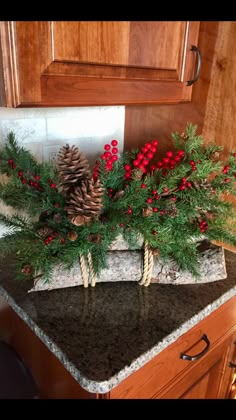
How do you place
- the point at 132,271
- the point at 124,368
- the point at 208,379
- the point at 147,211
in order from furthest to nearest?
Answer: 1. the point at 208,379
2. the point at 132,271
3. the point at 147,211
4. the point at 124,368

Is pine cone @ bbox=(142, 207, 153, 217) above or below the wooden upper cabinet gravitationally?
below

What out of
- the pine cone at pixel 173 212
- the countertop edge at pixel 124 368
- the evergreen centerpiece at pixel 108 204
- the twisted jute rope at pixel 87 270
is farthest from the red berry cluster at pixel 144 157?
the countertop edge at pixel 124 368

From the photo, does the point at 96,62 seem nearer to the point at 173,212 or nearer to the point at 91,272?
the point at 173,212

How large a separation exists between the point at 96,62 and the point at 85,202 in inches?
10.8

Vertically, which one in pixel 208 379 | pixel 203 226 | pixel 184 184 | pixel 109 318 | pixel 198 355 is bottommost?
pixel 208 379

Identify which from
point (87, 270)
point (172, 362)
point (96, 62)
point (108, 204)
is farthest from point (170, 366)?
point (96, 62)

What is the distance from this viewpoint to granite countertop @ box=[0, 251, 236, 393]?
1.70 feet

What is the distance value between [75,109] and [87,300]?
1.92 feet

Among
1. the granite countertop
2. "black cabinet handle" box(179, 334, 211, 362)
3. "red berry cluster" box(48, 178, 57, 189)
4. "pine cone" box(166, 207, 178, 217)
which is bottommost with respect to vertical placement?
"black cabinet handle" box(179, 334, 211, 362)

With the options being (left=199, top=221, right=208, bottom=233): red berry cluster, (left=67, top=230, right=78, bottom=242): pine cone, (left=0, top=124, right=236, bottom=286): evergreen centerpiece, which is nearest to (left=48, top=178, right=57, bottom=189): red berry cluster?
(left=0, top=124, right=236, bottom=286): evergreen centerpiece

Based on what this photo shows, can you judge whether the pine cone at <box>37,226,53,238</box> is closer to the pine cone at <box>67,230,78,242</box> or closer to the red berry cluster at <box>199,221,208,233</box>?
the pine cone at <box>67,230,78,242</box>

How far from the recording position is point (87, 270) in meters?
0.68

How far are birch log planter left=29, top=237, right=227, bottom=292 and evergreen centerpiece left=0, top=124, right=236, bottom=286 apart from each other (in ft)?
0.09
